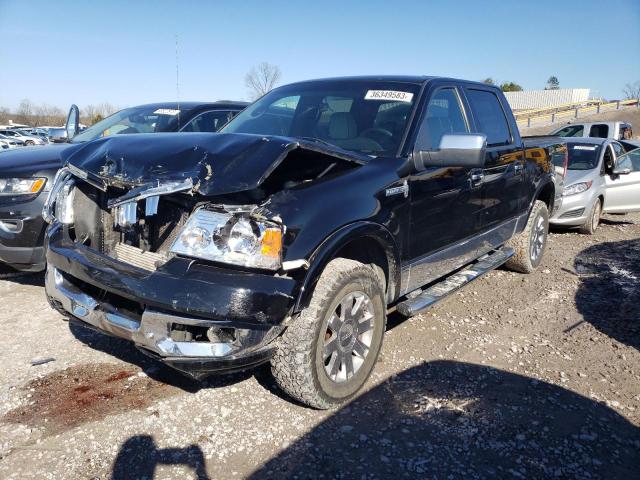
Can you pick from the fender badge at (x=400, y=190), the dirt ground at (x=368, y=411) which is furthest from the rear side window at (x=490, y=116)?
the dirt ground at (x=368, y=411)

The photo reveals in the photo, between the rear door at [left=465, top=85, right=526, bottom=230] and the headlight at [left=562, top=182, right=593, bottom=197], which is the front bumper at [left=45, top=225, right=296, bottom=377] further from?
the headlight at [left=562, top=182, right=593, bottom=197]

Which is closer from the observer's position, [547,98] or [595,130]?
[595,130]

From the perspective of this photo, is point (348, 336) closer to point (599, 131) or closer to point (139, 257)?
point (139, 257)

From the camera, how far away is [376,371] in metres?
3.43

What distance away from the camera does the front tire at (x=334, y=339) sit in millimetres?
2617

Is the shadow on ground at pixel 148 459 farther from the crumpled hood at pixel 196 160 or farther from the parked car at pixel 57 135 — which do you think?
the parked car at pixel 57 135

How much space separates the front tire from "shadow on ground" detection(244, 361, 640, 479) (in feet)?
0.58

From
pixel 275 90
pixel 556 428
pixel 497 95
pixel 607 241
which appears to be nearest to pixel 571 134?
pixel 607 241

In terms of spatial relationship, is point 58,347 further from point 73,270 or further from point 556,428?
point 556,428

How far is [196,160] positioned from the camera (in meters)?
2.56

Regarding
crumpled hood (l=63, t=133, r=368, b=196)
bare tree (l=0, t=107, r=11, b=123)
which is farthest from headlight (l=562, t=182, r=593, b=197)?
bare tree (l=0, t=107, r=11, b=123)

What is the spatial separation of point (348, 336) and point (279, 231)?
899 mm

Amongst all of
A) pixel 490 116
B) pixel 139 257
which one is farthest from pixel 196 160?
pixel 490 116

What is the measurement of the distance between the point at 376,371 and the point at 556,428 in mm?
1131
